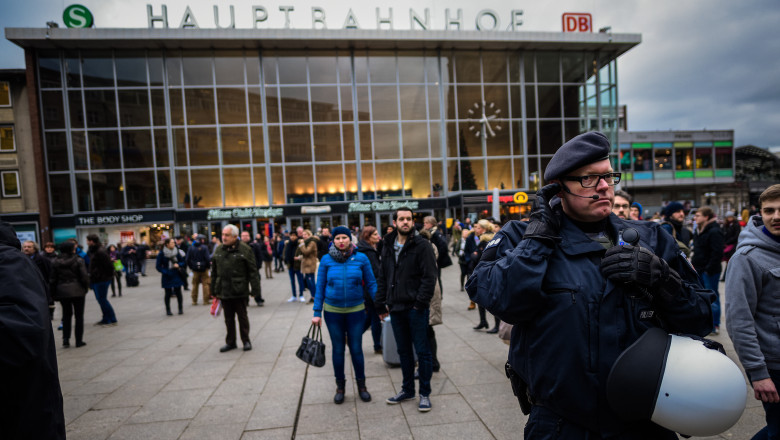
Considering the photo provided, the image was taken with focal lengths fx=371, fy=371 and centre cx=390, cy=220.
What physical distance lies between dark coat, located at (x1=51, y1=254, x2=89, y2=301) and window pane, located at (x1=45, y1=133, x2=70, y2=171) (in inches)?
876

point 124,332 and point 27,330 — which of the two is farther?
point 124,332

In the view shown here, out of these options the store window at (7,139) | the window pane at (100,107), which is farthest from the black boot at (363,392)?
the store window at (7,139)

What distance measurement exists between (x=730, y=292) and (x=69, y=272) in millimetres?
9476

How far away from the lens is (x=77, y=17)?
2300 cm

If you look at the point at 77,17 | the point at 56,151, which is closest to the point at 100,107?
the point at 56,151

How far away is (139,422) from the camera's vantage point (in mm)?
3988

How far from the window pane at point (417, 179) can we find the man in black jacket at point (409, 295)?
2158 cm

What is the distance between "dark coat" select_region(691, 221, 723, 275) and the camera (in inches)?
241

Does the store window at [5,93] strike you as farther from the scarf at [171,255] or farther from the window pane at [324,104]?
the scarf at [171,255]

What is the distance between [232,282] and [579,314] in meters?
5.98

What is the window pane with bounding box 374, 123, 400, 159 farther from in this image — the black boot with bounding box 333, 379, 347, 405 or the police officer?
the police officer

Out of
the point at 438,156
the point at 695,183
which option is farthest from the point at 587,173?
the point at 695,183

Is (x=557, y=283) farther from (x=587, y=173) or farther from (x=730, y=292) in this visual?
(x=730, y=292)

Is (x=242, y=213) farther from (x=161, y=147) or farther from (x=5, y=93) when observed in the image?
(x=5, y=93)
